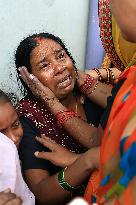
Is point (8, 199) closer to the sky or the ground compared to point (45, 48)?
closer to the ground

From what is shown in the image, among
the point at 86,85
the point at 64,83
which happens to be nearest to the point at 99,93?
the point at 86,85

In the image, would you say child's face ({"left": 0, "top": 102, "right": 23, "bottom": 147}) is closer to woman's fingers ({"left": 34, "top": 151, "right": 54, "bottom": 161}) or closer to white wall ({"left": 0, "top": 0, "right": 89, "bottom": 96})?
woman's fingers ({"left": 34, "top": 151, "right": 54, "bottom": 161})

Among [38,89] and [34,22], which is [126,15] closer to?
[38,89]

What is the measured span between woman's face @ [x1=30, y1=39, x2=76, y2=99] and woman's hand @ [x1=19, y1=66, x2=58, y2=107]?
0.04 metres

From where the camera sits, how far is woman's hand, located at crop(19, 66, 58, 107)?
5.40 feet

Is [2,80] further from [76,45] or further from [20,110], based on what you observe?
[20,110]

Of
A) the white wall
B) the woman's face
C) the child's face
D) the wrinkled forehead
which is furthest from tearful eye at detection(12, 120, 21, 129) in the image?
the white wall

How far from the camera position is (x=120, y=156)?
2.30 ft

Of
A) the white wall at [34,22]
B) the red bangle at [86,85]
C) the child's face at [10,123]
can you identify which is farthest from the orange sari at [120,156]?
the white wall at [34,22]

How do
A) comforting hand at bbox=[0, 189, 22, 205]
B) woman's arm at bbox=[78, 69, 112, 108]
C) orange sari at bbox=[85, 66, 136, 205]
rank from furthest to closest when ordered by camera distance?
woman's arm at bbox=[78, 69, 112, 108]
comforting hand at bbox=[0, 189, 22, 205]
orange sari at bbox=[85, 66, 136, 205]

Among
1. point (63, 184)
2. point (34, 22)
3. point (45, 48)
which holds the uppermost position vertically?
point (45, 48)

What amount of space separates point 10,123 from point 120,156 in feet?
2.89

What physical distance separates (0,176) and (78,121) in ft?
1.50

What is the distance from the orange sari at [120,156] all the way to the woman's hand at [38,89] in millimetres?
830
